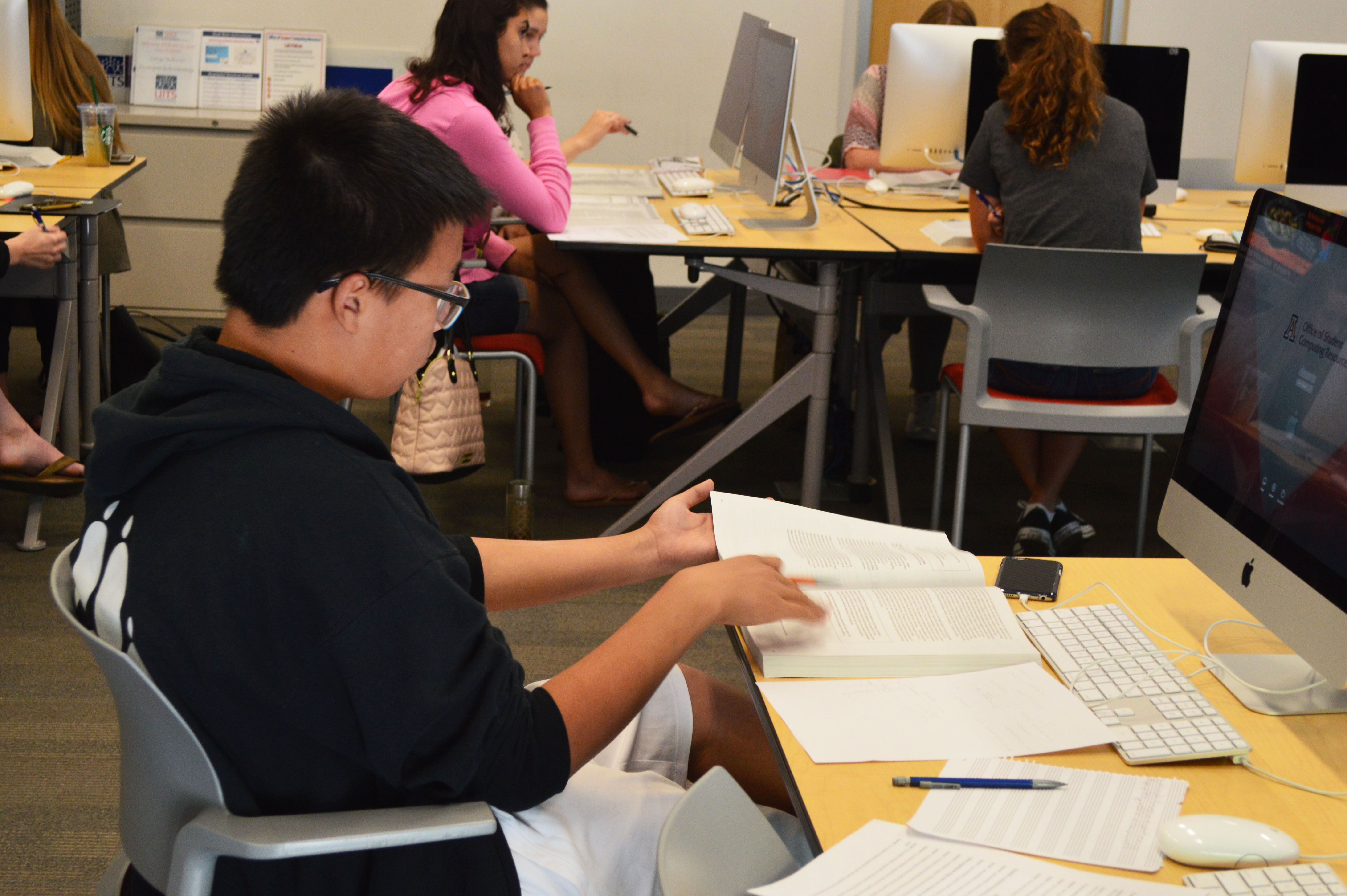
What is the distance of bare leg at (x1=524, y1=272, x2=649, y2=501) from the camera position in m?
3.07

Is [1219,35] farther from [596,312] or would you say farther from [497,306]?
[497,306]

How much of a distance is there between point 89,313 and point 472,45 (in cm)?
115

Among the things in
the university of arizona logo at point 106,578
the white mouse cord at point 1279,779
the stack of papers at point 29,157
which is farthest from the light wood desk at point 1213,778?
the stack of papers at point 29,157

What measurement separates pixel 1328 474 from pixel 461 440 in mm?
1927

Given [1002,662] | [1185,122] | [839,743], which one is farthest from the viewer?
[1185,122]

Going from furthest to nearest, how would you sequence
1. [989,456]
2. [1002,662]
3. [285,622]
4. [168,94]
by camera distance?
[168,94]
[989,456]
[1002,662]
[285,622]

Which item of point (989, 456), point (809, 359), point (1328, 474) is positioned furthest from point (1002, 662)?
point (989, 456)

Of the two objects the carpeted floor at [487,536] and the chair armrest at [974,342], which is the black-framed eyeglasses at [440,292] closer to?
the carpeted floor at [487,536]

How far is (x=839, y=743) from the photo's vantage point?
1002 mm

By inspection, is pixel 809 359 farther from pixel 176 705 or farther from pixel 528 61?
pixel 176 705

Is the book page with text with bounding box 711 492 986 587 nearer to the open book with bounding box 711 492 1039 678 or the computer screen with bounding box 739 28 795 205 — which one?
the open book with bounding box 711 492 1039 678

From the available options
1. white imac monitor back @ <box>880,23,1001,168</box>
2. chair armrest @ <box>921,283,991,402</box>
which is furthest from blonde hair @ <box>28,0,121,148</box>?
chair armrest @ <box>921,283,991,402</box>

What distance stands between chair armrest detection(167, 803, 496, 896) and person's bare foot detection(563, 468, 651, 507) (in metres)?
2.33

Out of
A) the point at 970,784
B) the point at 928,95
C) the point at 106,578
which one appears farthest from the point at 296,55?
the point at 970,784
